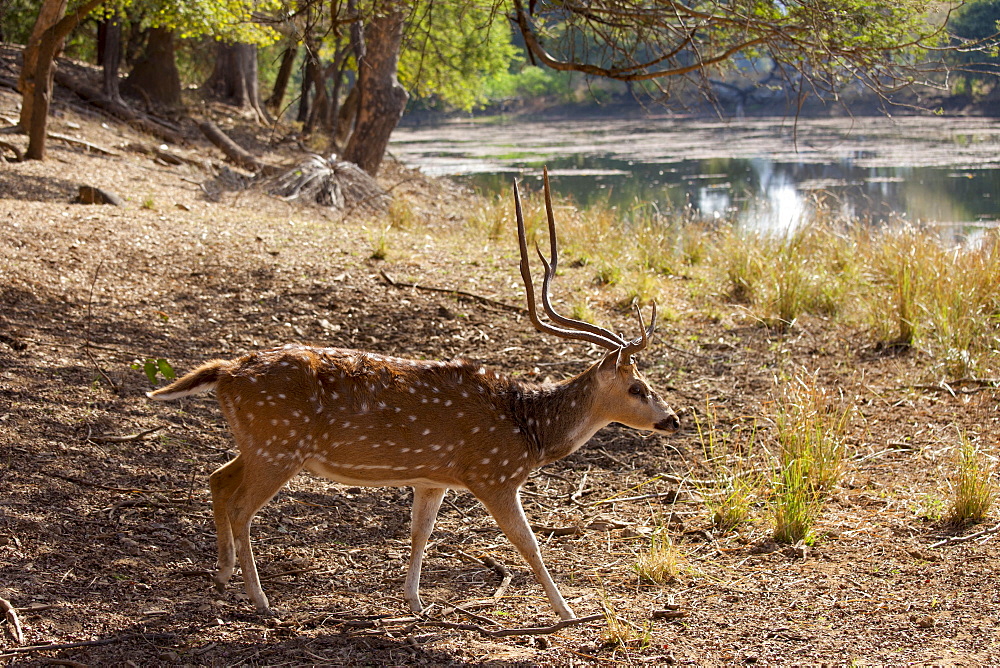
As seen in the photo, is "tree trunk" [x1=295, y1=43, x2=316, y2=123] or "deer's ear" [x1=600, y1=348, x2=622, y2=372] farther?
"tree trunk" [x1=295, y1=43, x2=316, y2=123]

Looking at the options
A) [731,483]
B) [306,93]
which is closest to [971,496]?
[731,483]

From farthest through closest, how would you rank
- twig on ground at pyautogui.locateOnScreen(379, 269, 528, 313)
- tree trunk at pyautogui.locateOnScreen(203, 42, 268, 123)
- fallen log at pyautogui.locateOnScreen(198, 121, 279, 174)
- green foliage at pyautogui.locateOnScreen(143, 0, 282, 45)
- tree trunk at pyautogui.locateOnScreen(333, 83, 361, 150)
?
tree trunk at pyautogui.locateOnScreen(203, 42, 268, 123)
tree trunk at pyautogui.locateOnScreen(333, 83, 361, 150)
fallen log at pyautogui.locateOnScreen(198, 121, 279, 174)
green foliage at pyautogui.locateOnScreen(143, 0, 282, 45)
twig on ground at pyautogui.locateOnScreen(379, 269, 528, 313)

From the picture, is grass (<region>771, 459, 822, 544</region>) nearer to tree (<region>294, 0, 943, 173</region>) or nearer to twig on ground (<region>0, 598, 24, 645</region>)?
tree (<region>294, 0, 943, 173</region>)

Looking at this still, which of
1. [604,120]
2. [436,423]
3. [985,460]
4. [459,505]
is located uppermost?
[604,120]

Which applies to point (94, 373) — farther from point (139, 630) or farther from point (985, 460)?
point (985, 460)

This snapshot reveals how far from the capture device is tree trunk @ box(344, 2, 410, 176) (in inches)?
527

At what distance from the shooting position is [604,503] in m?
5.63

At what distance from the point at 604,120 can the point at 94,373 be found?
36048mm

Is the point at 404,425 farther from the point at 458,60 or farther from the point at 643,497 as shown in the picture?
the point at 458,60

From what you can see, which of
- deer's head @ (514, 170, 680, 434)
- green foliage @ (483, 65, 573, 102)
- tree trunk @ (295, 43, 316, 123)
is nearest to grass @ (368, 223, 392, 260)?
deer's head @ (514, 170, 680, 434)

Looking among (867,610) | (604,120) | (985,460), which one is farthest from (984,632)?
(604,120)

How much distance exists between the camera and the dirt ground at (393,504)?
155 inches

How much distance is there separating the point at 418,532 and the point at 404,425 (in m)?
0.56

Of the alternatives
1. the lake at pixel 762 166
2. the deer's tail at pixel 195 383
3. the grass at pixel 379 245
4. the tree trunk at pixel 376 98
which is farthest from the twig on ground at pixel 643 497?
the tree trunk at pixel 376 98
